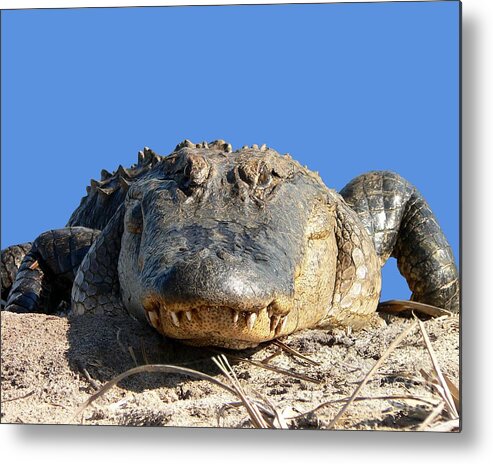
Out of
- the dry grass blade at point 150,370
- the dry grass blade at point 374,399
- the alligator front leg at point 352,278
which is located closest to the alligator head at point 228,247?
the alligator front leg at point 352,278

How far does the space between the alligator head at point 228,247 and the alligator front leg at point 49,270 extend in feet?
3.15

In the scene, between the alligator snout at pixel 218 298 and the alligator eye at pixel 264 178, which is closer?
the alligator snout at pixel 218 298

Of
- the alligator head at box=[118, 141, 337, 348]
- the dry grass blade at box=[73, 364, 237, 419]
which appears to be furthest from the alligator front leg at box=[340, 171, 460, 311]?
the dry grass blade at box=[73, 364, 237, 419]

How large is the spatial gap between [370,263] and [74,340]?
188 centimetres

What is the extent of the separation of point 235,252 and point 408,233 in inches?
111

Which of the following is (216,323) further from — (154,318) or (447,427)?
(447,427)

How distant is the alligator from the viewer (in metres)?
4.50

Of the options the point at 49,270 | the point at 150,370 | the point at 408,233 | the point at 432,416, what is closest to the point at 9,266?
the point at 49,270

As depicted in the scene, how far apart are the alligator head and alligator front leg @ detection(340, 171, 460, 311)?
1059mm

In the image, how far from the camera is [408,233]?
7211 mm

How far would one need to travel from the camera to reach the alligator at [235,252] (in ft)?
14.8

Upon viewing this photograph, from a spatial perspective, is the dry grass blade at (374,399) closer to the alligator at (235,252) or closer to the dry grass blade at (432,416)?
the dry grass blade at (432,416)

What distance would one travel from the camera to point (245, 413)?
4.55 m

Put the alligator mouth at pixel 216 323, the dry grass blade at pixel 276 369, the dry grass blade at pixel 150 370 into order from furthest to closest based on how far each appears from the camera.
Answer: the dry grass blade at pixel 276 369
the alligator mouth at pixel 216 323
the dry grass blade at pixel 150 370
